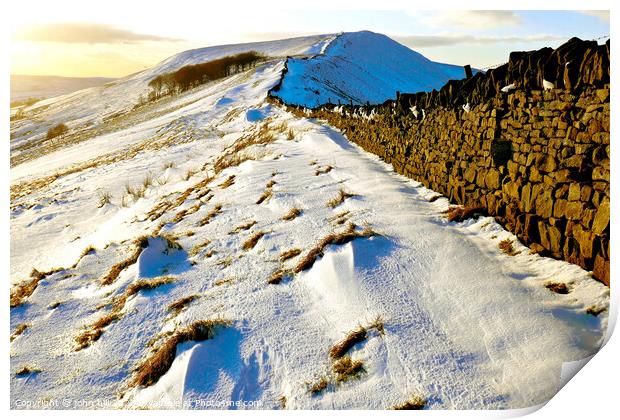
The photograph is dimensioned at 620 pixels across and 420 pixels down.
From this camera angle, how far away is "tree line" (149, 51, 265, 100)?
70875 mm

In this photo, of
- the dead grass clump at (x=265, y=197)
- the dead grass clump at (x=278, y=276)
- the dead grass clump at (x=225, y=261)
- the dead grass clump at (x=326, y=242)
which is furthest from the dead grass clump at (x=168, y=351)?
the dead grass clump at (x=265, y=197)

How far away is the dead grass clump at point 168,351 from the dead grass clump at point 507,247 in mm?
3524

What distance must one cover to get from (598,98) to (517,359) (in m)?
2.69

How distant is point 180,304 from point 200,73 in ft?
250

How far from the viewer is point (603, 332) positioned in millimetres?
3719

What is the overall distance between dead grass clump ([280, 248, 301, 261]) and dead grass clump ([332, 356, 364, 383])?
7.59 ft

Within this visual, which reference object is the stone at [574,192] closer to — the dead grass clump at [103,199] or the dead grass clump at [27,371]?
the dead grass clump at [27,371]

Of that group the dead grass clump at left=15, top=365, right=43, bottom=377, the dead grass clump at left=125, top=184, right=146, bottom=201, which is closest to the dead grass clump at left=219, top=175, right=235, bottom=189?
the dead grass clump at left=125, top=184, right=146, bottom=201

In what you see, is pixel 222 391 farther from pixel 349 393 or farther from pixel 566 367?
pixel 566 367

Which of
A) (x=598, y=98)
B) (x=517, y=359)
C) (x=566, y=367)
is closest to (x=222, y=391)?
(x=517, y=359)

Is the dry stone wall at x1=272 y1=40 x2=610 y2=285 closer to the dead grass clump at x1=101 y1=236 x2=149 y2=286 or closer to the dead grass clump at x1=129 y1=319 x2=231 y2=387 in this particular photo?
the dead grass clump at x1=129 y1=319 x2=231 y2=387

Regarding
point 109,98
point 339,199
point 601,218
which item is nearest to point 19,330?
point 339,199

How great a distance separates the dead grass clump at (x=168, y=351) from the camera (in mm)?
4293
